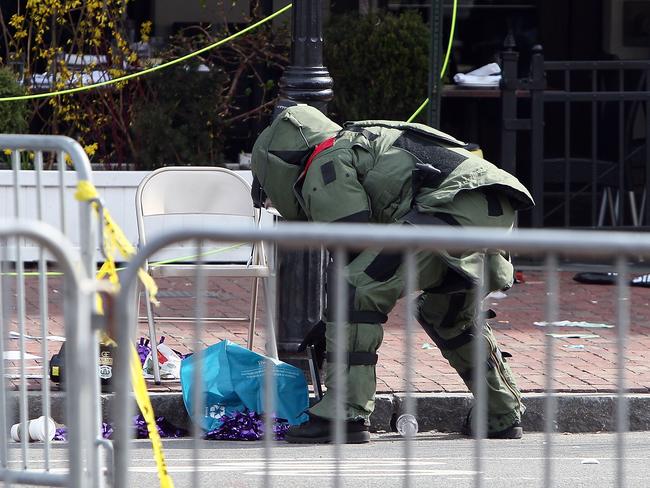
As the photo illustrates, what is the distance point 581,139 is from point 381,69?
2.41 metres

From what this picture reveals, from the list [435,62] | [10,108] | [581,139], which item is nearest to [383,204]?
[435,62]

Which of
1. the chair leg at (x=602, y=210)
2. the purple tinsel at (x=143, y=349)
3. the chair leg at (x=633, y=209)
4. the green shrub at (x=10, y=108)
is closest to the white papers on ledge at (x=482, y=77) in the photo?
the chair leg at (x=602, y=210)

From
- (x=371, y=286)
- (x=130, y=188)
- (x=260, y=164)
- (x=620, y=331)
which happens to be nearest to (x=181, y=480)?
(x=371, y=286)

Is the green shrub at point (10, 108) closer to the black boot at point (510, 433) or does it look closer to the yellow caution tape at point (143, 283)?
the black boot at point (510, 433)

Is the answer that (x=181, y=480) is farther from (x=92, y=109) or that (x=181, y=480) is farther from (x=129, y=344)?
(x=92, y=109)

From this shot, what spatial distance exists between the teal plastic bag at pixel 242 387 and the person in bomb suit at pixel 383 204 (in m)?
0.15

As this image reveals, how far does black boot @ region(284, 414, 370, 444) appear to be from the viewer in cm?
575

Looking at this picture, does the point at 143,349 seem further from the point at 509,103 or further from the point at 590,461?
the point at 509,103

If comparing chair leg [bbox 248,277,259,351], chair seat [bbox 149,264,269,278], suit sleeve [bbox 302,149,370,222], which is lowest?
chair leg [bbox 248,277,259,351]

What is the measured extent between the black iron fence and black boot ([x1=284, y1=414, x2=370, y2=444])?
4188 mm

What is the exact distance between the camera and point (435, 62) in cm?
883

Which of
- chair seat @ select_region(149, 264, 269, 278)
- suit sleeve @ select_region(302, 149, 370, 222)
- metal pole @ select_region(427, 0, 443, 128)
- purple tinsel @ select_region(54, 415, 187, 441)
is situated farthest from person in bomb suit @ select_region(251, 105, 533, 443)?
metal pole @ select_region(427, 0, 443, 128)

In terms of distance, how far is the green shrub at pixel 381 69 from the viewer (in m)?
10.3

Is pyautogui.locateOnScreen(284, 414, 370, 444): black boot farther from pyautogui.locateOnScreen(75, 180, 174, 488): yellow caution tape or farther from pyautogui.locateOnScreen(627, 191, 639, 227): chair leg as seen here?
pyautogui.locateOnScreen(627, 191, 639, 227): chair leg
